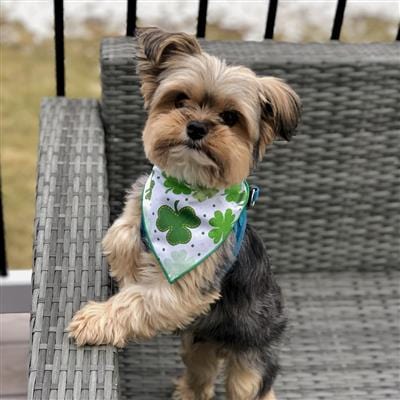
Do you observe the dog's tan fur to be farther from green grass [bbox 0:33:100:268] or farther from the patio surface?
green grass [bbox 0:33:100:268]

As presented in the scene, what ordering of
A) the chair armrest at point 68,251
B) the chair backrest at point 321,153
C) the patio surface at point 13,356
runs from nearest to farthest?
the chair armrest at point 68,251, the chair backrest at point 321,153, the patio surface at point 13,356

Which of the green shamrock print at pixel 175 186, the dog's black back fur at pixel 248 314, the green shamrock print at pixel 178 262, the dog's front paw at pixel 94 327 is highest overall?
the green shamrock print at pixel 175 186

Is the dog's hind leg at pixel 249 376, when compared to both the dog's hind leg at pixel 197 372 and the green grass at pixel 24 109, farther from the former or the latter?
the green grass at pixel 24 109

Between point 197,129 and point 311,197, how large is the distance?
778 millimetres

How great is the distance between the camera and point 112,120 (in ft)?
6.58

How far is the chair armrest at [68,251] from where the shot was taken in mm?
1341

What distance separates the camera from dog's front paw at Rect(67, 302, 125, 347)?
1.41 m

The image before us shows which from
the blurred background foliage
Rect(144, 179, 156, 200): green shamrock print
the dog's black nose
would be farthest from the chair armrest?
the blurred background foliage

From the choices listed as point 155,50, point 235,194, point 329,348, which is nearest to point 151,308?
point 235,194

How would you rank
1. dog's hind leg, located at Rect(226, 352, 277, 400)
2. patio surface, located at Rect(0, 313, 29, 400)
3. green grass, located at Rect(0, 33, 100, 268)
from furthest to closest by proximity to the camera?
green grass, located at Rect(0, 33, 100, 268), patio surface, located at Rect(0, 313, 29, 400), dog's hind leg, located at Rect(226, 352, 277, 400)

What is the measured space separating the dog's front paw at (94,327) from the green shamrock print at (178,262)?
0.52 ft

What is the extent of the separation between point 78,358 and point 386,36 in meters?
3.46

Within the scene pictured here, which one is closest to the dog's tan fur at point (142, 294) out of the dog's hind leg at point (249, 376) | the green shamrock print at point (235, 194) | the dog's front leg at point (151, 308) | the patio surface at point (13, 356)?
the dog's front leg at point (151, 308)

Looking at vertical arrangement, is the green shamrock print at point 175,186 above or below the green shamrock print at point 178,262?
above
